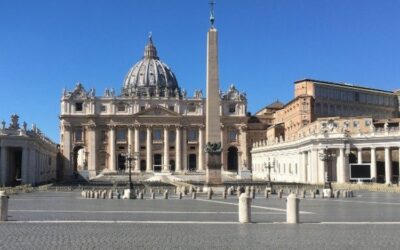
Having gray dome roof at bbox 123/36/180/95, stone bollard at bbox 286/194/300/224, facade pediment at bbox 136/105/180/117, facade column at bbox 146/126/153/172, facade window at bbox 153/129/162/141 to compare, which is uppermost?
gray dome roof at bbox 123/36/180/95

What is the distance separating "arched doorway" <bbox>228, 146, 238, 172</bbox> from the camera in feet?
395

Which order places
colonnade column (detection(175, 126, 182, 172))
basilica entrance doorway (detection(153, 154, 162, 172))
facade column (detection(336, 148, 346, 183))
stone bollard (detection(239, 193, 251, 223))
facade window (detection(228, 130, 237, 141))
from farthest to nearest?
1. facade window (detection(228, 130, 237, 141))
2. basilica entrance doorway (detection(153, 154, 162, 172))
3. colonnade column (detection(175, 126, 182, 172))
4. facade column (detection(336, 148, 346, 183))
5. stone bollard (detection(239, 193, 251, 223))

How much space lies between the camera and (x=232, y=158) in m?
122

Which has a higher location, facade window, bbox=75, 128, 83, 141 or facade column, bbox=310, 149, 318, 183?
facade window, bbox=75, 128, 83, 141

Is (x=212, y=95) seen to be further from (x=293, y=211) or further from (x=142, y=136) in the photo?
(x=142, y=136)

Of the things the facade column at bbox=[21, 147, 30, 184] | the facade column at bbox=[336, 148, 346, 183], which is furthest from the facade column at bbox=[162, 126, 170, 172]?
the facade column at bbox=[21, 147, 30, 184]

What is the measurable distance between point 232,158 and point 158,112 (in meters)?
18.0

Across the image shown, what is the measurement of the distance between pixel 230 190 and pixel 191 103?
73.6 meters

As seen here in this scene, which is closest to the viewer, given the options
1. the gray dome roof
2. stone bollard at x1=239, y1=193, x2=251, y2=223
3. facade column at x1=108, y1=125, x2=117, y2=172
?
stone bollard at x1=239, y1=193, x2=251, y2=223

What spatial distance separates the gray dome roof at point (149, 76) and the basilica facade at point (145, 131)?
70.9ft

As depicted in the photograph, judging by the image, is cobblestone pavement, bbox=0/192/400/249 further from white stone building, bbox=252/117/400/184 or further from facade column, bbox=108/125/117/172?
facade column, bbox=108/125/117/172

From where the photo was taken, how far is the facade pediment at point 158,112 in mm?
115875

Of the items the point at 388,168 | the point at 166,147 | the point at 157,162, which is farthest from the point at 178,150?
the point at 388,168

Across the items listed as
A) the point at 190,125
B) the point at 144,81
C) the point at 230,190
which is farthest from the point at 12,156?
the point at 144,81
